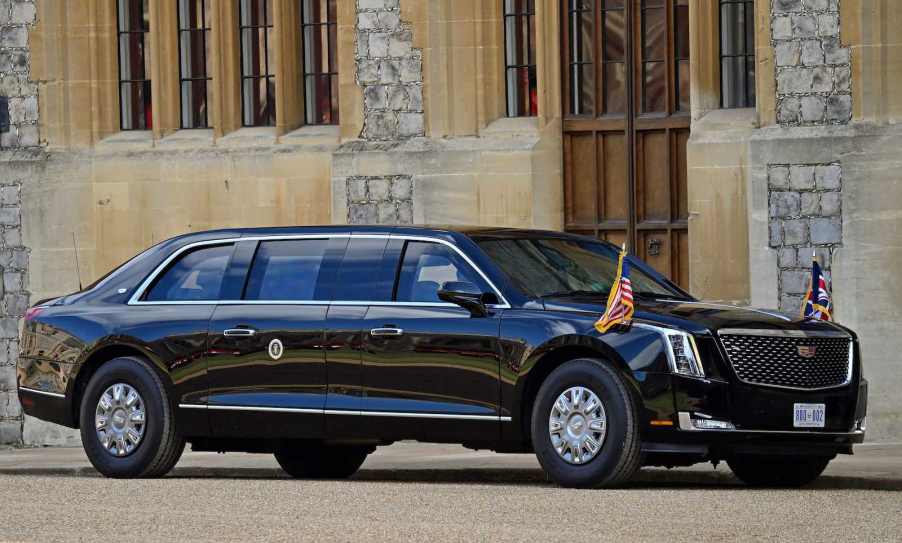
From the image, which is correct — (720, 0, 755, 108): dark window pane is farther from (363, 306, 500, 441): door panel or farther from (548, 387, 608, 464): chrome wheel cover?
(548, 387, 608, 464): chrome wheel cover

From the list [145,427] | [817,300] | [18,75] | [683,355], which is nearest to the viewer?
[683,355]

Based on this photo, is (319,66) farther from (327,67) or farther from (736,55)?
(736,55)

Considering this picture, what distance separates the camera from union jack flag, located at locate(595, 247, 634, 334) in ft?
38.5

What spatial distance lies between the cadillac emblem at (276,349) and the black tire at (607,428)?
5.77 feet

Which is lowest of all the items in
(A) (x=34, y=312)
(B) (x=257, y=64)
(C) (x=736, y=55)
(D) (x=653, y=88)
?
(A) (x=34, y=312)

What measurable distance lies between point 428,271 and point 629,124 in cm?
850

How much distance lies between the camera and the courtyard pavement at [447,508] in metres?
9.73

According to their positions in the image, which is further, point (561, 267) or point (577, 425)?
point (561, 267)

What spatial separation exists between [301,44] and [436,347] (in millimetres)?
10563

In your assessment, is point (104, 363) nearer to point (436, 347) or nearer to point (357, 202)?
point (436, 347)

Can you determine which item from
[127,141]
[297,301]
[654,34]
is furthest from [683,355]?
[127,141]

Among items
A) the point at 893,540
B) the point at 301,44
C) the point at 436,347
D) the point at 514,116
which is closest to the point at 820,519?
the point at 893,540

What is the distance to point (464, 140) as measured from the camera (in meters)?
21.2

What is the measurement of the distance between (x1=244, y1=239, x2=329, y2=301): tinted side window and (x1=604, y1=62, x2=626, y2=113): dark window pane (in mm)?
8280
